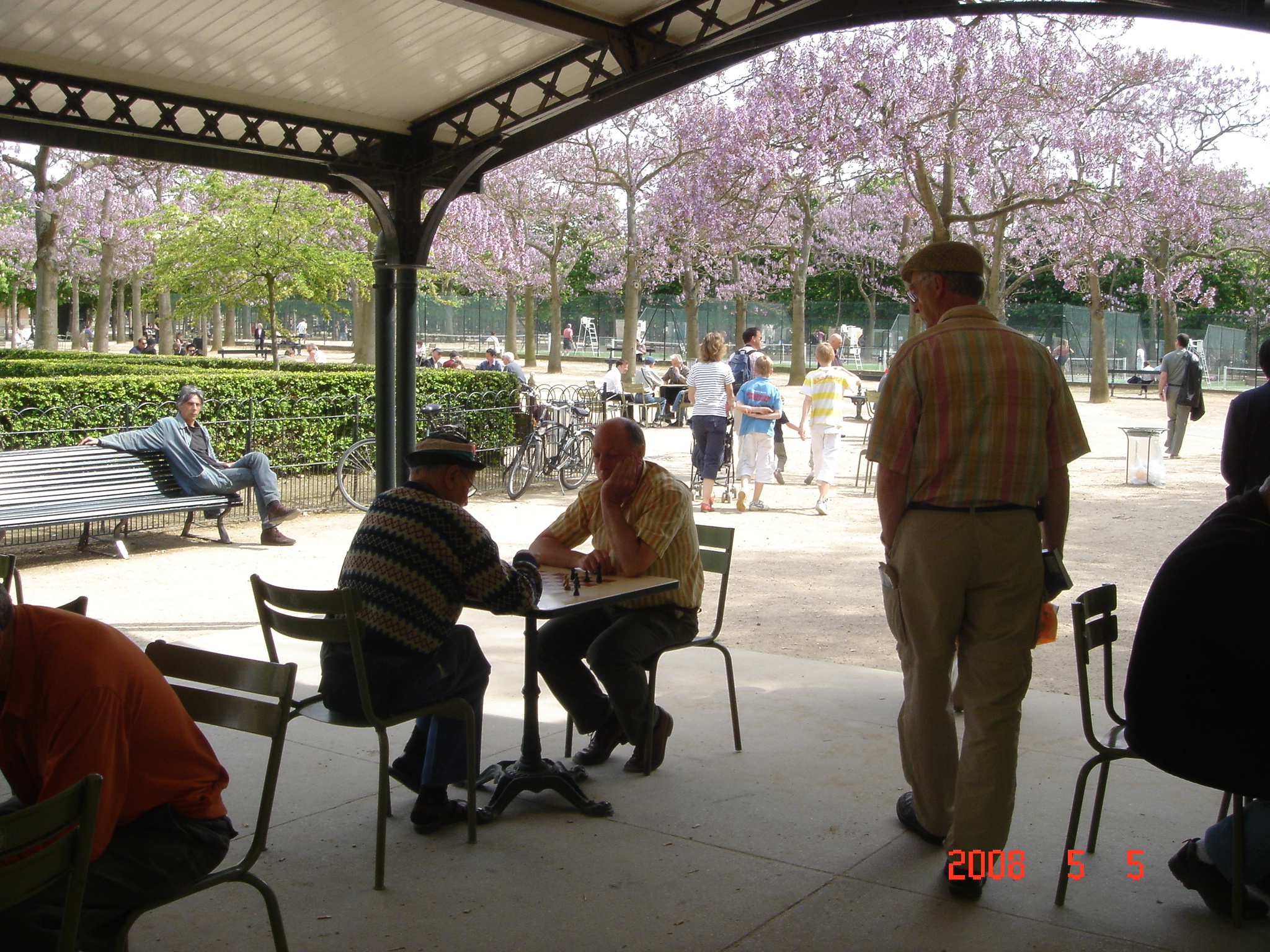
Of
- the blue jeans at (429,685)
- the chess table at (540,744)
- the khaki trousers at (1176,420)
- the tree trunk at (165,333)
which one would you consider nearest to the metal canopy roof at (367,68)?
the chess table at (540,744)

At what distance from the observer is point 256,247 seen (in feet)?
54.7

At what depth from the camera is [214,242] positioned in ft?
54.5

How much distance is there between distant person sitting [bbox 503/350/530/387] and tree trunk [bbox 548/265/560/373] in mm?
19809

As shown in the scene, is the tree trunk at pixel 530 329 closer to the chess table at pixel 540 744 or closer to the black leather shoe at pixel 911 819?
the chess table at pixel 540 744

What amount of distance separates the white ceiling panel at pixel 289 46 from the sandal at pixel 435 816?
3.82m

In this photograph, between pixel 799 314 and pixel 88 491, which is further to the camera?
pixel 799 314

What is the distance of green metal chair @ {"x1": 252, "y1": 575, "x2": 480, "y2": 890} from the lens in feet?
11.9

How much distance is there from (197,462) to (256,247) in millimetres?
7588

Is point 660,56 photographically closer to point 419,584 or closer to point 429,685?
point 419,584

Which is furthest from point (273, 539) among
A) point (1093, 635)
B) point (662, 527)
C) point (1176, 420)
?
point (1176, 420)

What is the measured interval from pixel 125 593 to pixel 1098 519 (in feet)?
31.0

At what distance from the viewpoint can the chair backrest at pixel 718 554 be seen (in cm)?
500

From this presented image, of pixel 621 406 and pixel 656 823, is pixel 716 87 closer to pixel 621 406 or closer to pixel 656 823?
pixel 621 406

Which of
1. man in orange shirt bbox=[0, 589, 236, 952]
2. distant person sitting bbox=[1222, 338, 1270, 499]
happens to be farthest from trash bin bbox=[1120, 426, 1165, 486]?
man in orange shirt bbox=[0, 589, 236, 952]
